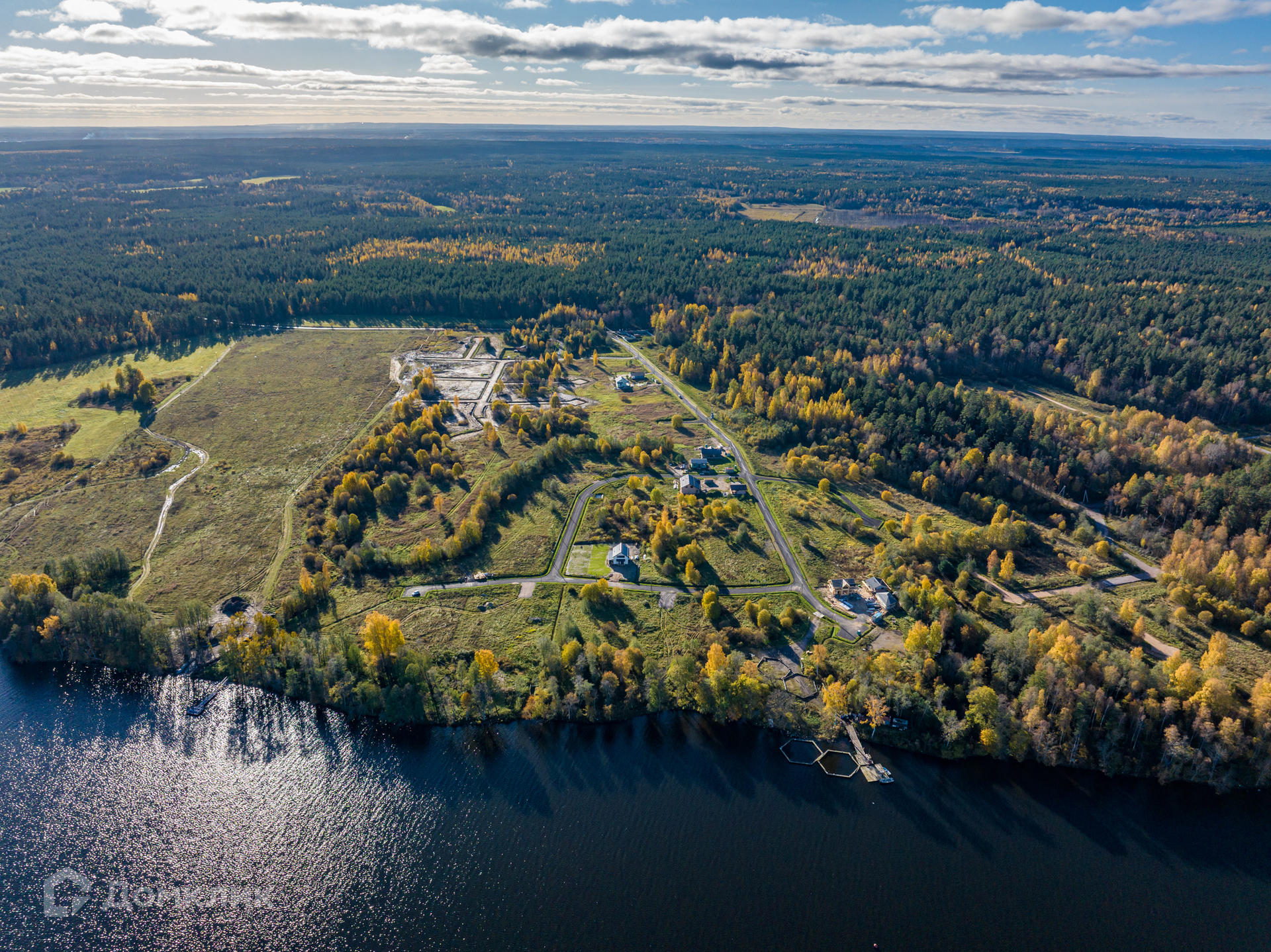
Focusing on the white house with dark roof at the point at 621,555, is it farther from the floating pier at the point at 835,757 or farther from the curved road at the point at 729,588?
the floating pier at the point at 835,757

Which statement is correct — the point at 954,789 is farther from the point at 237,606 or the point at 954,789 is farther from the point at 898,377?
the point at 898,377

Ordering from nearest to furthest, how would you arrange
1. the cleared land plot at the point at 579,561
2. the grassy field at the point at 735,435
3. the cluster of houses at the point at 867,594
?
the cluster of houses at the point at 867,594 < the cleared land plot at the point at 579,561 < the grassy field at the point at 735,435

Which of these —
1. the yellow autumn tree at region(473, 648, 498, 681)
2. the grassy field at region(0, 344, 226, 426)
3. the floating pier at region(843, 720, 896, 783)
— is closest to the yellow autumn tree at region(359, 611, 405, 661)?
the yellow autumn tree at region(473, 648, 498, 681)

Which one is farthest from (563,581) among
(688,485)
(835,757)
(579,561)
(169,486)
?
(169,486)

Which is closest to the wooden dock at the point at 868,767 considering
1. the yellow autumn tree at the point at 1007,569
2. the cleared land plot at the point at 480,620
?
the cleared land plot at the point at 480,620

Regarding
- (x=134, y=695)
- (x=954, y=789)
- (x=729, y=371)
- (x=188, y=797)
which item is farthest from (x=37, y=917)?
(x=729, y=371)

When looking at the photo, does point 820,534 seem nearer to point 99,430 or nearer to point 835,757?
point 835,757

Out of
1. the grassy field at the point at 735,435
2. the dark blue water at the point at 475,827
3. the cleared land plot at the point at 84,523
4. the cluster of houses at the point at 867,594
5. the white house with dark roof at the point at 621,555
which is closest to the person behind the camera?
the dark blue water at the point at 475,827
